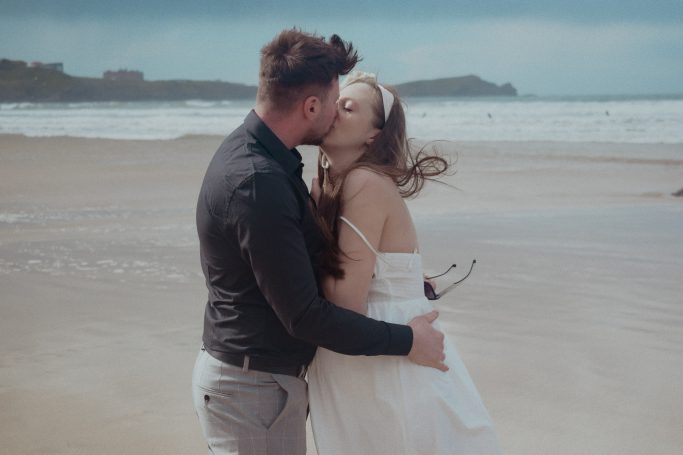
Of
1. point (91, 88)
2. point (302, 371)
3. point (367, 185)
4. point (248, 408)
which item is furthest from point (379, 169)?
point (91, 88)

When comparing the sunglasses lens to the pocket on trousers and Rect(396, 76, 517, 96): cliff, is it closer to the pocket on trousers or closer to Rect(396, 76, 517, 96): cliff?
the pocket on trousers

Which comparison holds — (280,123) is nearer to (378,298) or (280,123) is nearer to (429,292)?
(378,298)

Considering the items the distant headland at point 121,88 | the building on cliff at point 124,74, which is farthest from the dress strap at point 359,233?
the building on cliff at point 124,74

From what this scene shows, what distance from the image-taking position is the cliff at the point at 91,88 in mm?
87500

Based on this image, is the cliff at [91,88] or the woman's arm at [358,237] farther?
the cliff at [91,88]

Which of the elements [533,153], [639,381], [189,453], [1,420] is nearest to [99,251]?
[1,420]

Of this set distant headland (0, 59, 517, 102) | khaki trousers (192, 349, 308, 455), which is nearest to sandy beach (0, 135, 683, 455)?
khaki trousers (192, 349, 308, 455)

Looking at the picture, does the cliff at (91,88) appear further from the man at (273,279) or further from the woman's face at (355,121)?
the man at (273,279)

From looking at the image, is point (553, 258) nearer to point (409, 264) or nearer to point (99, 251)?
point (99, 251)

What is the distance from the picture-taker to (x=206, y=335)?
260cm

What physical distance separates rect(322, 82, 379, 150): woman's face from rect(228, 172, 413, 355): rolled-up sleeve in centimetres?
40

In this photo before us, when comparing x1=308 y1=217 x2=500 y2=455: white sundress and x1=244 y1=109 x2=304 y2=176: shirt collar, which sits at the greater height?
x1=244 y1=109 x2=304 y2=176: shirt collar

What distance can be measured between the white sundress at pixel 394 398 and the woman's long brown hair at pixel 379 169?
7 centimetres

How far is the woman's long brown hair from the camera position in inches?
99.8
